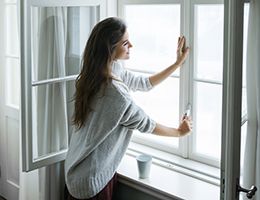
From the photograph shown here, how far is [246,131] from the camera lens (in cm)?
192

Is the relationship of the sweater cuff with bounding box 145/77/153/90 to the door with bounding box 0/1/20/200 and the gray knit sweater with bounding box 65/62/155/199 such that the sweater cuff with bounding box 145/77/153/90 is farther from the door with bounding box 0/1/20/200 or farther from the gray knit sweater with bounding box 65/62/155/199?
the door with bounding box 0/1/20/200

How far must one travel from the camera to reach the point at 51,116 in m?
2.42

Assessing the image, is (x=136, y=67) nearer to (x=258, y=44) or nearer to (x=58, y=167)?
(x=58, y=167)

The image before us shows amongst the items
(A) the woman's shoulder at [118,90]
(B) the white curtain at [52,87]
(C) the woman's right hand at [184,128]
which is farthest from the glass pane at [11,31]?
(C) the woman's right hand at [184,128]

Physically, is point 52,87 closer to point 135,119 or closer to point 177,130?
point 135,119

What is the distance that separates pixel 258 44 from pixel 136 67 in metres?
1.09

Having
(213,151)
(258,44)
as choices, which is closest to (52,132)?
(213,151)

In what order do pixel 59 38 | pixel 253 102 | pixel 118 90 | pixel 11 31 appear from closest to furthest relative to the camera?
pixel 253 102 < pixel 118 90 < pixel 59 38 < pixel 11 31

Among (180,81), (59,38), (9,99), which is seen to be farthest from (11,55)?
(180,81)

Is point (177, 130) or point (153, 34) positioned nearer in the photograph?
point (177, 130)

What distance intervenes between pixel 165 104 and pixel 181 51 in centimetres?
39

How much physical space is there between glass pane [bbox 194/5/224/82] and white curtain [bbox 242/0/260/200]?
432mm

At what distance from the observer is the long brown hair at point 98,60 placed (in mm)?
2086

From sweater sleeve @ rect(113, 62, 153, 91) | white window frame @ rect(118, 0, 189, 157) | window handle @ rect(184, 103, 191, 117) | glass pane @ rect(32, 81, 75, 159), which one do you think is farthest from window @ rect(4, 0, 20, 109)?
window handle @ rect(184, 103, 191, 117)
